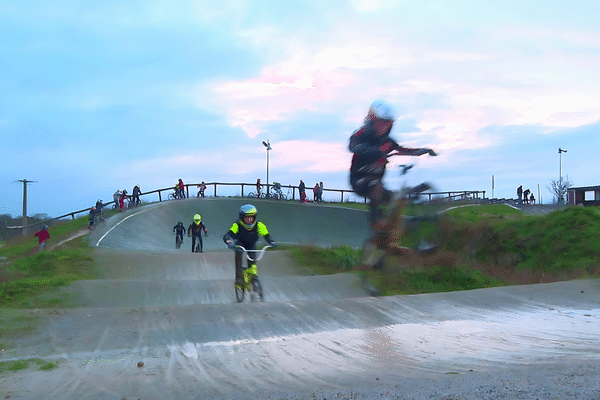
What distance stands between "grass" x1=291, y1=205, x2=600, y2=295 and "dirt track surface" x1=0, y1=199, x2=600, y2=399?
3304 millimetres

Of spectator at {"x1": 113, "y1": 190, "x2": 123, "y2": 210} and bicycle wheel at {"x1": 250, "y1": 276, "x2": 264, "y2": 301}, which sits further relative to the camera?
spectator at {"x1": 113, "y1": 190, "x2": 123, "y2": 210}

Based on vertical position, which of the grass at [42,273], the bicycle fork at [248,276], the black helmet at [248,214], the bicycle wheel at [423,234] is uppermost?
the black helmet at [248,214]

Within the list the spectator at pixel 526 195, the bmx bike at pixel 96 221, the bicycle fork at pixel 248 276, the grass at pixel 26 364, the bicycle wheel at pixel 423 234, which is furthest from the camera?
the spectator at pixel 526 195

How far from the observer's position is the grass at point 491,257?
14141 millimetres

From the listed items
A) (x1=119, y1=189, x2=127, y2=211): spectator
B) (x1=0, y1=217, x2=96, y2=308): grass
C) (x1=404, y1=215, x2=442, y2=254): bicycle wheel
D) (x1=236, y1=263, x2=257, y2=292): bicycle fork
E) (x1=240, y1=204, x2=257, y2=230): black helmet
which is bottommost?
(x1=0, y1=217, x2=96, y2=308): grass

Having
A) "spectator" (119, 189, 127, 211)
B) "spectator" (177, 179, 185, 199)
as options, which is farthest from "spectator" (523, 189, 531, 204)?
"spectator" (119, 189, 127, 211)

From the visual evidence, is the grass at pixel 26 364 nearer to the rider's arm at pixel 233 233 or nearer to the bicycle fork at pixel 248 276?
the rider's arm at pixel 233 233

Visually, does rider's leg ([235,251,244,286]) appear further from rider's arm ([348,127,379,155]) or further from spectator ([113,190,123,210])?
spectator ([113,190,123,210])

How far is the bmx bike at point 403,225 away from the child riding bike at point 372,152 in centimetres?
73

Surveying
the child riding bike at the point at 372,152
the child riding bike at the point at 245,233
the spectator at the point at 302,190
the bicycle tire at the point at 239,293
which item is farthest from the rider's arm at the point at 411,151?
the spectator at the point at 302,190

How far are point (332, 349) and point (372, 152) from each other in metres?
7.86

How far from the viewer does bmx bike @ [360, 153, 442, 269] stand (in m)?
14.3

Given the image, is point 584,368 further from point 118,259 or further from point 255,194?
point 255,194

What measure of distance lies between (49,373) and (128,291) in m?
7.70
